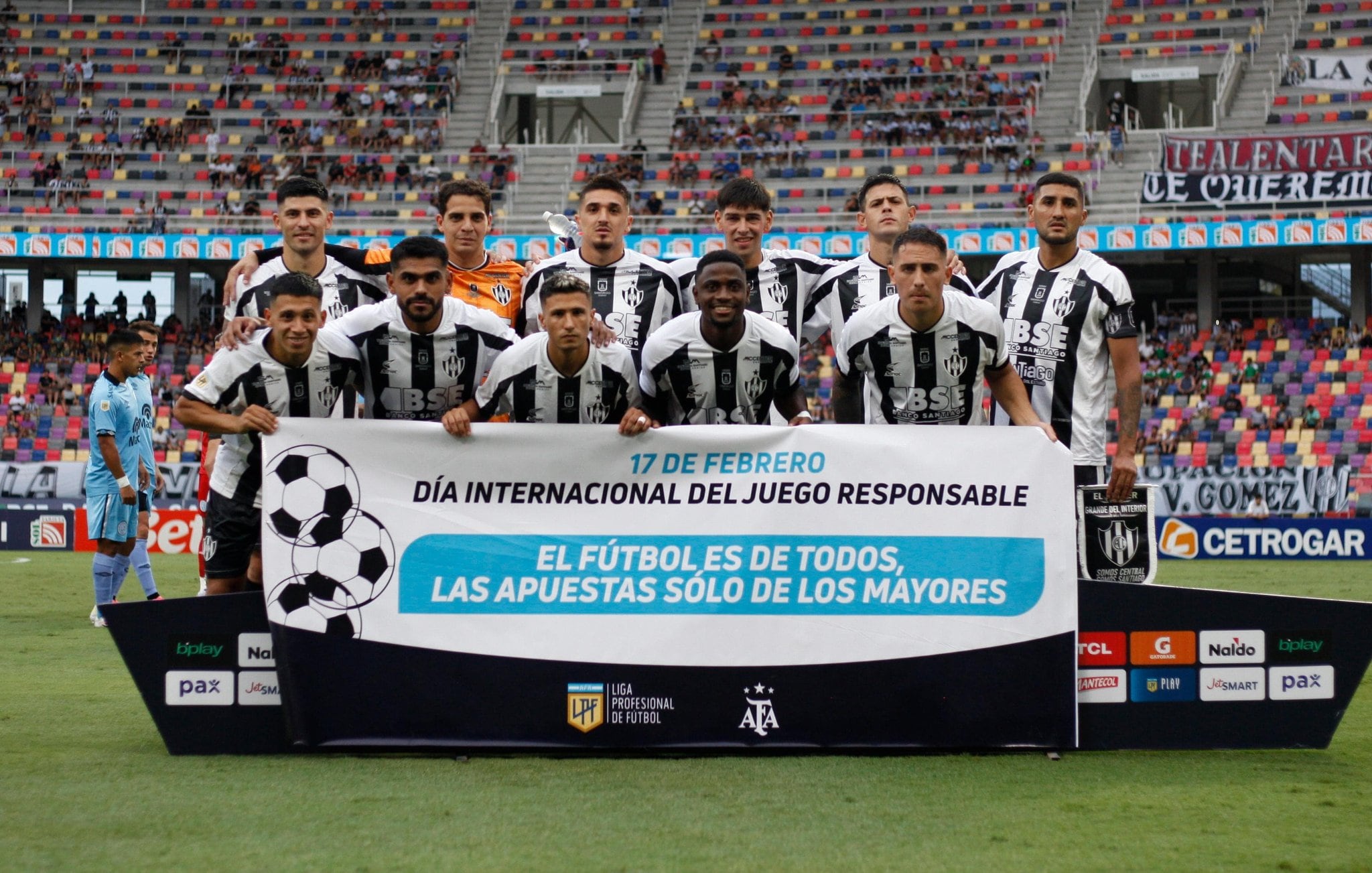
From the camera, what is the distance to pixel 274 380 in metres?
5.97

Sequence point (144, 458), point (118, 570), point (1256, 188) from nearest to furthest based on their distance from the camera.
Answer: point (118, 570), point (144, 458), point (1256, 188)

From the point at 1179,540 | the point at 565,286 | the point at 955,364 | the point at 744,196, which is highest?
the point at 744,196

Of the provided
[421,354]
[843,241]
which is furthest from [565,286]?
[843,241]

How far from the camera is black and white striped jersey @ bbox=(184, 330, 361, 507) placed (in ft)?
19.5

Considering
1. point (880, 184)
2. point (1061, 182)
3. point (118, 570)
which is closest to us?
point (1061, 182)

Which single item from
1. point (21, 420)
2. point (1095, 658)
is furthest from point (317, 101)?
point (1095, 658)

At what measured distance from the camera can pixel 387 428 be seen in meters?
5.61

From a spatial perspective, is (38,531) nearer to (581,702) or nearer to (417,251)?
(417,251)

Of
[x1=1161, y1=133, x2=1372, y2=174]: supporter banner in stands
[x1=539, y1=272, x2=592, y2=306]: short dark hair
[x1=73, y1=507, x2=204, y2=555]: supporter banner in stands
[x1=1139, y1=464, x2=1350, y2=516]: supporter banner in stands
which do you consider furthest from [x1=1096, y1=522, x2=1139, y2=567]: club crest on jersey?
[x1=1161, y1=133, x2=1372, y2=174]: supporter banner in stands

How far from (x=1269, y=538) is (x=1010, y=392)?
15926 mm

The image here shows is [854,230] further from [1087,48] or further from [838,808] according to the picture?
[838,808]

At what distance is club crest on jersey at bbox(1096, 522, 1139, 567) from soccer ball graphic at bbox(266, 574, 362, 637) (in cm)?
308

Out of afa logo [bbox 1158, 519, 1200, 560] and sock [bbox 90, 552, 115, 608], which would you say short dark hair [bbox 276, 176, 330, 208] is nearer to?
sock [bbox 90, 552, 115, 608]

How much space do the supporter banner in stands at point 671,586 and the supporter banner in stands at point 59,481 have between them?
2143 centimetres
